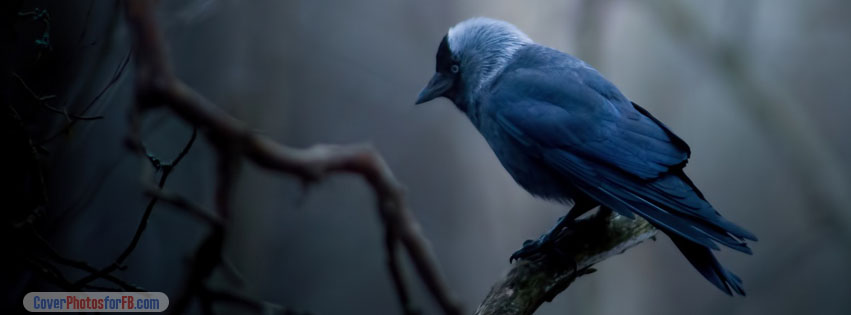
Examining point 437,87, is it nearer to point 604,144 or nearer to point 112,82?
point 604,144

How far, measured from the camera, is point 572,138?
1.63 metres

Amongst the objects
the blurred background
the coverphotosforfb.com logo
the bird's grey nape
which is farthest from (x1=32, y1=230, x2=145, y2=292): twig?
the bird's grey nape

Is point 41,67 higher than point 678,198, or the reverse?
point 41,67

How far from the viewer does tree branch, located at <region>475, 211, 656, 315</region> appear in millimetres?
1493

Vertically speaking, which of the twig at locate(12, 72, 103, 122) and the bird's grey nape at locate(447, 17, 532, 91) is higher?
the bird's grey nape at locate(447, 17, 532, 91)

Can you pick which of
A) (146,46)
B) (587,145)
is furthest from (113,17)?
(587,145)

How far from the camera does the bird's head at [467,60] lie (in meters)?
1.83

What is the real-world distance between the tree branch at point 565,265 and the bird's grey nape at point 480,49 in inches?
19.2

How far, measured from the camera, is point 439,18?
310cm

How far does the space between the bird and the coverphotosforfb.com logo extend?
34.4 inches

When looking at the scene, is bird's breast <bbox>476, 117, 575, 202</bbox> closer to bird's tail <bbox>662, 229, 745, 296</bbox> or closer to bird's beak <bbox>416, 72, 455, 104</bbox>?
bird's beak <bbox>416, 72, 455, 104</bbox>

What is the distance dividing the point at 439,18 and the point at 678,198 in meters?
1.84

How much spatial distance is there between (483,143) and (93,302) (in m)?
2.30

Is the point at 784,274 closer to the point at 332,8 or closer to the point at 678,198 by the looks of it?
the point at 678,198
